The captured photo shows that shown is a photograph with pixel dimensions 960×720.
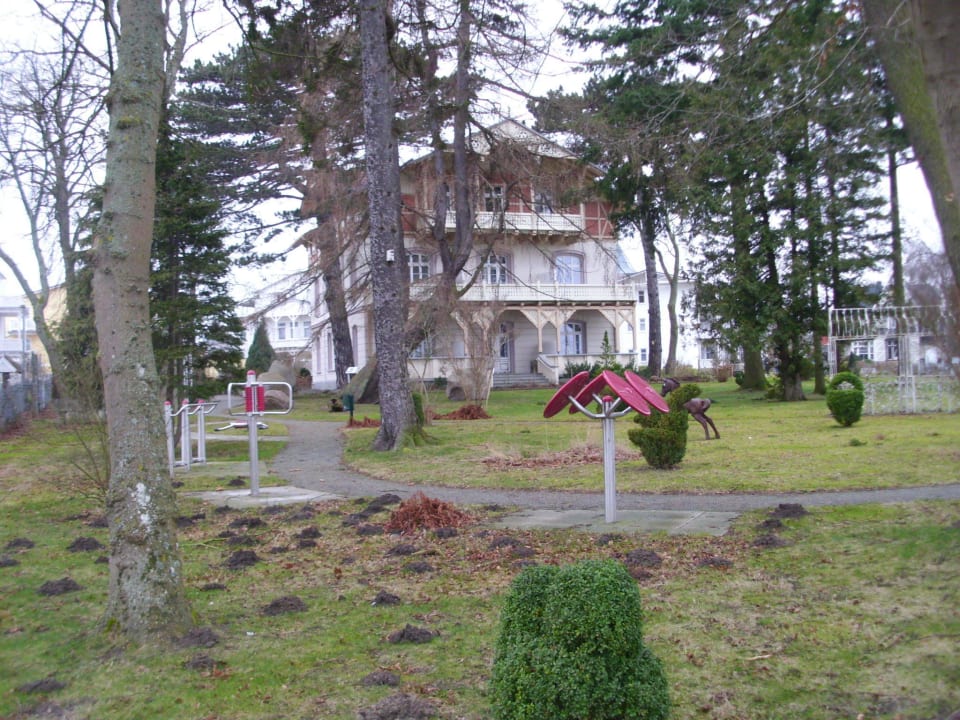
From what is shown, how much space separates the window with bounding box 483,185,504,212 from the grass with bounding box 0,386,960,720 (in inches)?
558

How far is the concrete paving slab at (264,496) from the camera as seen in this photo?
10281 mm

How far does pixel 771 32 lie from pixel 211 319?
11.6 metres

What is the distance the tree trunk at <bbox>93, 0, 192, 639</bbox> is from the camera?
4.78 meters

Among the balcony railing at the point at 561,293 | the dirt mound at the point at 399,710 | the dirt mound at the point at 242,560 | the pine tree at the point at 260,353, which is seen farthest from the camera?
the pine tree at the point at 260,353

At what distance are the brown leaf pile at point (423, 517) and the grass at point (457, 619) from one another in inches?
11.7

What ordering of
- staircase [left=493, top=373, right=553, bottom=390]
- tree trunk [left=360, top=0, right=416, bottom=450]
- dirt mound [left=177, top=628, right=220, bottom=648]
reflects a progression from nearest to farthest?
1. dirt mound [left=177, top=628, right=220, bottom=648]
2. tree trunk [left=360, top=0, right=416, bottom=450]
3. staircase [left=493, top=373, right=553, bottom=390]

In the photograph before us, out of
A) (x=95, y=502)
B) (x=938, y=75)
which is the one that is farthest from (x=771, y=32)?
(x=95, y=502)

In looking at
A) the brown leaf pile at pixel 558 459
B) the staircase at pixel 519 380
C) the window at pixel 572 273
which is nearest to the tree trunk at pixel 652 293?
the staircase at pixel 519 380

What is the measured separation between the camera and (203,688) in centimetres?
420

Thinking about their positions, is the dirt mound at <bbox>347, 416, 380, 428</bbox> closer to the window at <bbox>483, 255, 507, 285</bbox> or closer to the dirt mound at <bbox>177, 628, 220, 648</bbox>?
the window at <bbox>483, 255, 507, 285</bbox>

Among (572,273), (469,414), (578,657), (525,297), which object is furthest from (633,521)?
(572,273)

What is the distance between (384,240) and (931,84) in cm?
1313

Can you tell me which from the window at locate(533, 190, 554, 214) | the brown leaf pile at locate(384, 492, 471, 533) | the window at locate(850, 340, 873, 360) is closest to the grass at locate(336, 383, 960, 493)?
the brown leaf pile at locate(384, 492, 471, 533)

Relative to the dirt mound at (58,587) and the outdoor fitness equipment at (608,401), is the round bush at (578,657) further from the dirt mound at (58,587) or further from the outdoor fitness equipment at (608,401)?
the outdoor fitness equipment at (608,401)
